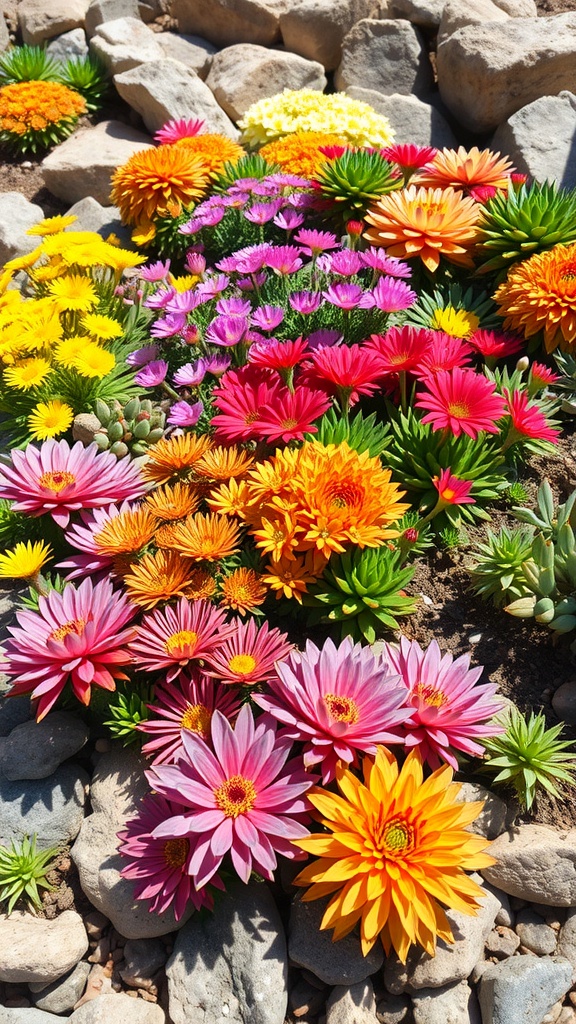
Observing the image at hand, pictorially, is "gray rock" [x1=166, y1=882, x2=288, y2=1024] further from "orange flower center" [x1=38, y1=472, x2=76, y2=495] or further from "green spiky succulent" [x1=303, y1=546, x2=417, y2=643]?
"orange flower center" [x1=38, y1=472, x2=76, y2=495]

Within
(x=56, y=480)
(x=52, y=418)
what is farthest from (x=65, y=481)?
(x=52, y=418)

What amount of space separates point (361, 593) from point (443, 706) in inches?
18.2

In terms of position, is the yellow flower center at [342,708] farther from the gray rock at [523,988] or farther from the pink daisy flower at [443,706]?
the gray rock at [523,988]

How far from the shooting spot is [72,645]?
229 cm

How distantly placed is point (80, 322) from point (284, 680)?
7.63 feet

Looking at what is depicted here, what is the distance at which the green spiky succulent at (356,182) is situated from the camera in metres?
3.85

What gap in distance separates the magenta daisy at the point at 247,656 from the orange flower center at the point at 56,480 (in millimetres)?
951

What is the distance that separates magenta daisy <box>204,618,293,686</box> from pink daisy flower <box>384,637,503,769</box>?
376mm

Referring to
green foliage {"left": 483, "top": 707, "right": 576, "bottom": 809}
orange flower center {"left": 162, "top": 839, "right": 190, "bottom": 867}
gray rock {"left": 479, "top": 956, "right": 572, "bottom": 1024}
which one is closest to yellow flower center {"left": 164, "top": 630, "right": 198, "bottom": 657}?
orange flower center {"left": 162, "top": 839, "right": 190, "bottom": 867}

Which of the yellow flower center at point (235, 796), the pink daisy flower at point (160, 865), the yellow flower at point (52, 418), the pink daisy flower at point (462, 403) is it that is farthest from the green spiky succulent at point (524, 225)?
the pink daisy flower at point (160, 865)

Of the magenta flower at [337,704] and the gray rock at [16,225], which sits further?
the gray rock at [16,225]

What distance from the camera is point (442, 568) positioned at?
115 inches

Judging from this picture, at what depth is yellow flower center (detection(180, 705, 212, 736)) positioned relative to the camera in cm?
231

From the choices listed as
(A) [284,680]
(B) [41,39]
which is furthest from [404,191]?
(B) [41,39]
